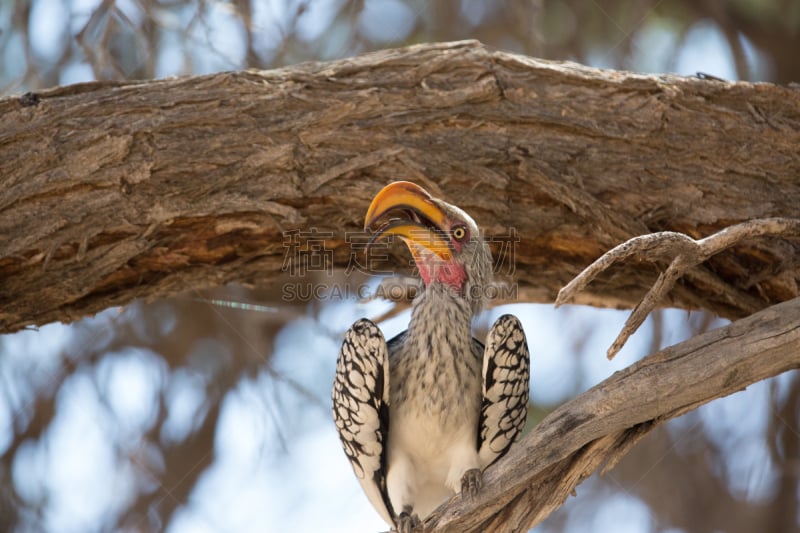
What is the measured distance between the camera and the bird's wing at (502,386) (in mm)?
3738

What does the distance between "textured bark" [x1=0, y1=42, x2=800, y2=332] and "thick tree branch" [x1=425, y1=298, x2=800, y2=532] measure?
86 cm

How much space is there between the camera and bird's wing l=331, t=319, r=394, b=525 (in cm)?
379

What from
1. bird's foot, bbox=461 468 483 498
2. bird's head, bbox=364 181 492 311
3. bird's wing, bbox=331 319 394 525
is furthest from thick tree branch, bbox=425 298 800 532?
bird's head, bbox=364 181 492 311

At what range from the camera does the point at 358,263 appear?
4.50 metres

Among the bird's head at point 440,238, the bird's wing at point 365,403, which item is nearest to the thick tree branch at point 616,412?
the bird's wing at point 365,403

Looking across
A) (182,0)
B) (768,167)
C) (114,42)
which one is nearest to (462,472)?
(768,167)

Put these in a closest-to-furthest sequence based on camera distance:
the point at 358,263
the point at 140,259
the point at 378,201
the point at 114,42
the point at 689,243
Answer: the point at 689,243, the point at 378,201, the point at 140,259, the point at 358,263, the point at 114,42

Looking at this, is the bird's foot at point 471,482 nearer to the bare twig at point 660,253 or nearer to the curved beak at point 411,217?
the bare twig at point 660,253

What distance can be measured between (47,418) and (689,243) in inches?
206

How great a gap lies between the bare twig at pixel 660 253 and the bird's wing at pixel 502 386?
0.38m

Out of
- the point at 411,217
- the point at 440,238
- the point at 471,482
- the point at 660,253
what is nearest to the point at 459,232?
the point at 440,238

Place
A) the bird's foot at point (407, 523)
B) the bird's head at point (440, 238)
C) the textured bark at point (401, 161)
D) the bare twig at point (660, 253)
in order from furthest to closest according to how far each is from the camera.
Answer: the textured bark at point (401, 161) → the bird's head at point (440, 238) → the bird's foot at point (407, 523) → the bare twig at point (660, 253)

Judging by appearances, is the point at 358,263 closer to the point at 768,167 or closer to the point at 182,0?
the point at 768,167

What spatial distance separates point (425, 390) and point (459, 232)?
2.42 feet
